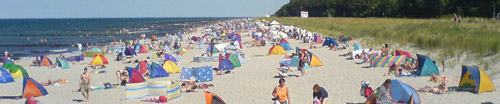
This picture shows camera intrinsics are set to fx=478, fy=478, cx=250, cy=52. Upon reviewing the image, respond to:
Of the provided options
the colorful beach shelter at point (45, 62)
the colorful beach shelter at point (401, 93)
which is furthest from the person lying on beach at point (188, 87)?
the colorful beach shelter at point (45, 62)

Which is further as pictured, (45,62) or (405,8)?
(405,8)

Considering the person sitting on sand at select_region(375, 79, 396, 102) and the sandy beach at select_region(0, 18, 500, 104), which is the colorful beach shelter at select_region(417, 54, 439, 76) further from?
the person sitting on sand at select_region(375, 79, 396, 102)

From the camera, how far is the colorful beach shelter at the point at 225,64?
1708 centimetres

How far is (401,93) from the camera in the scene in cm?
961

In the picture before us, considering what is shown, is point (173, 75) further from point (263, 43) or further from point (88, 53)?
point (263, 43)

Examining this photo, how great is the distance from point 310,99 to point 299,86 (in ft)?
6.23

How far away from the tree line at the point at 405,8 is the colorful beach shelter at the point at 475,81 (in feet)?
99.7

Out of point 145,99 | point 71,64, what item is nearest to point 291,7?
point 71,64

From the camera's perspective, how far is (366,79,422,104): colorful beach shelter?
9.47 m

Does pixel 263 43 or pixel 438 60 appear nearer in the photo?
pixel 438 60

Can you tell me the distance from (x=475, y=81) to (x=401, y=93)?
7.71 ft

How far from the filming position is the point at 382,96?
9078 mm

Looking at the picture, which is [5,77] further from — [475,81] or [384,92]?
[475,81]

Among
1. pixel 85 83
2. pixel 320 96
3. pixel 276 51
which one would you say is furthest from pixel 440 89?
pixel 276 51
